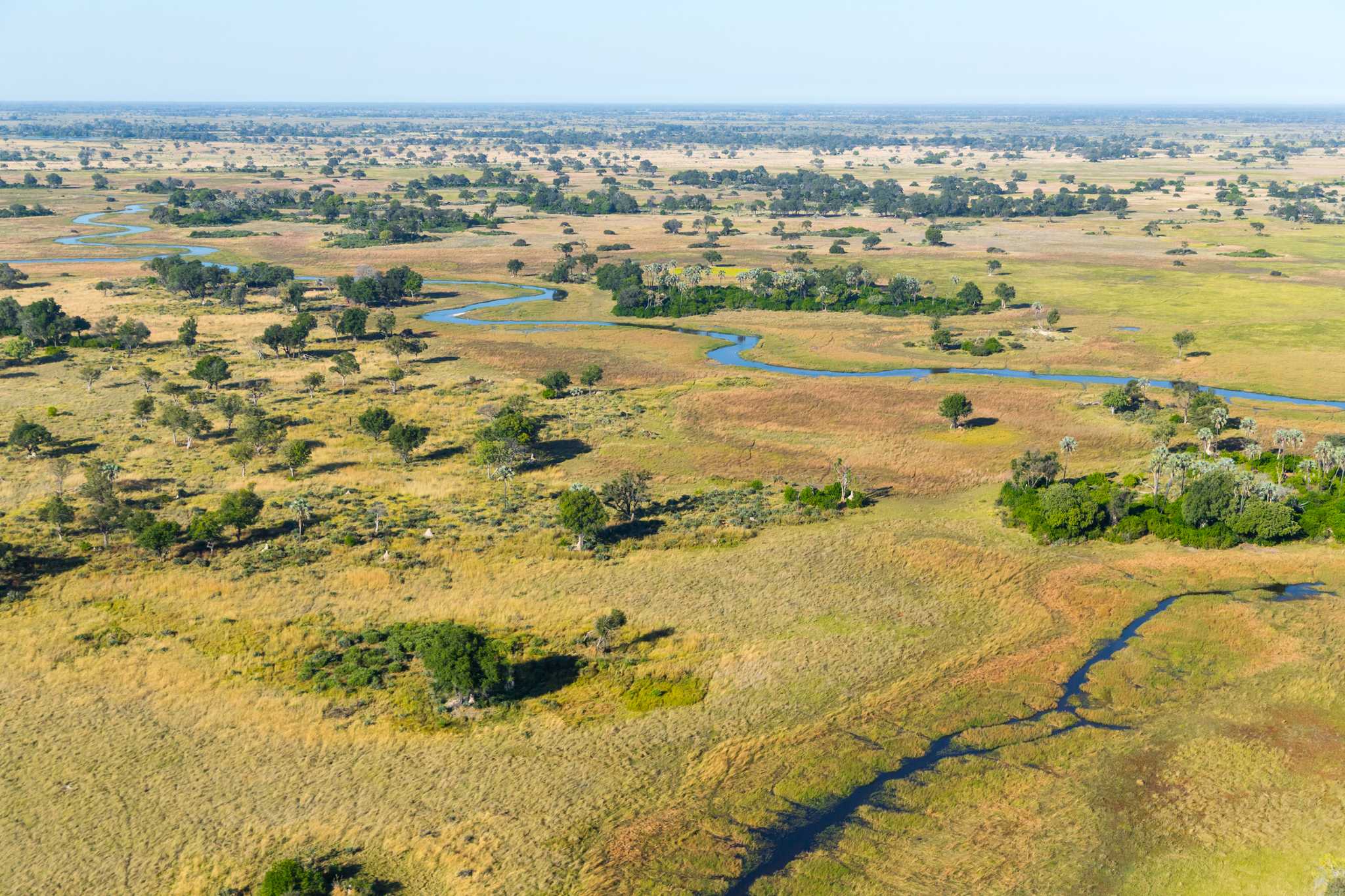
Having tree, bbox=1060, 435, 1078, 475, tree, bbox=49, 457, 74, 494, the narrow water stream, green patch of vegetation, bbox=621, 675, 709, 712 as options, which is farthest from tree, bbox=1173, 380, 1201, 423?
tree, bbox=49, 457, 74, 494

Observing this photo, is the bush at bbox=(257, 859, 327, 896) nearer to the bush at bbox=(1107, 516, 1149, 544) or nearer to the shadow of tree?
the shadow of tree

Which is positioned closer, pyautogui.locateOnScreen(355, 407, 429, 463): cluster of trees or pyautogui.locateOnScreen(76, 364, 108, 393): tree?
pyautogui.locateOnScreen(355, 407, 429, 463): cluster of trees

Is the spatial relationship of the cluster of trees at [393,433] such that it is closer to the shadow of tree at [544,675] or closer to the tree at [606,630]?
the tree at [606,630]

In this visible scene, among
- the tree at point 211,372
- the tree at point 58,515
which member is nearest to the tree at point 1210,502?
the tree at point 58,515

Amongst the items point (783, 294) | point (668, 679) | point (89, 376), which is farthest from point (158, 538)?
point (783, 294)

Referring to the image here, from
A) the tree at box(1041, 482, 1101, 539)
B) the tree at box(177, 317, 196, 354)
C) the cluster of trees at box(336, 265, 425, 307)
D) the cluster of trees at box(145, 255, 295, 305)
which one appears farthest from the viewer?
the cluster of trees at box(145, 255, 295, 305)

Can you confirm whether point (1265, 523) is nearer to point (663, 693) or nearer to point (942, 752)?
point (942, 752)

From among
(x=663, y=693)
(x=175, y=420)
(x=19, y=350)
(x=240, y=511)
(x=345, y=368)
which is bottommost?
(x=663, y=693)

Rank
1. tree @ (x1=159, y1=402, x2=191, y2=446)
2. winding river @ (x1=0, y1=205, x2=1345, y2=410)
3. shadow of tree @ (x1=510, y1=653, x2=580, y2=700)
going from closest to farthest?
shadow of tree @ (x1=510, y1=653, x2=580, y2=700), tree @ (x1=159, y1=402, x2=191, y2=446), winding river @ (x1=0, y1=205, x2=1345, y2=410)
